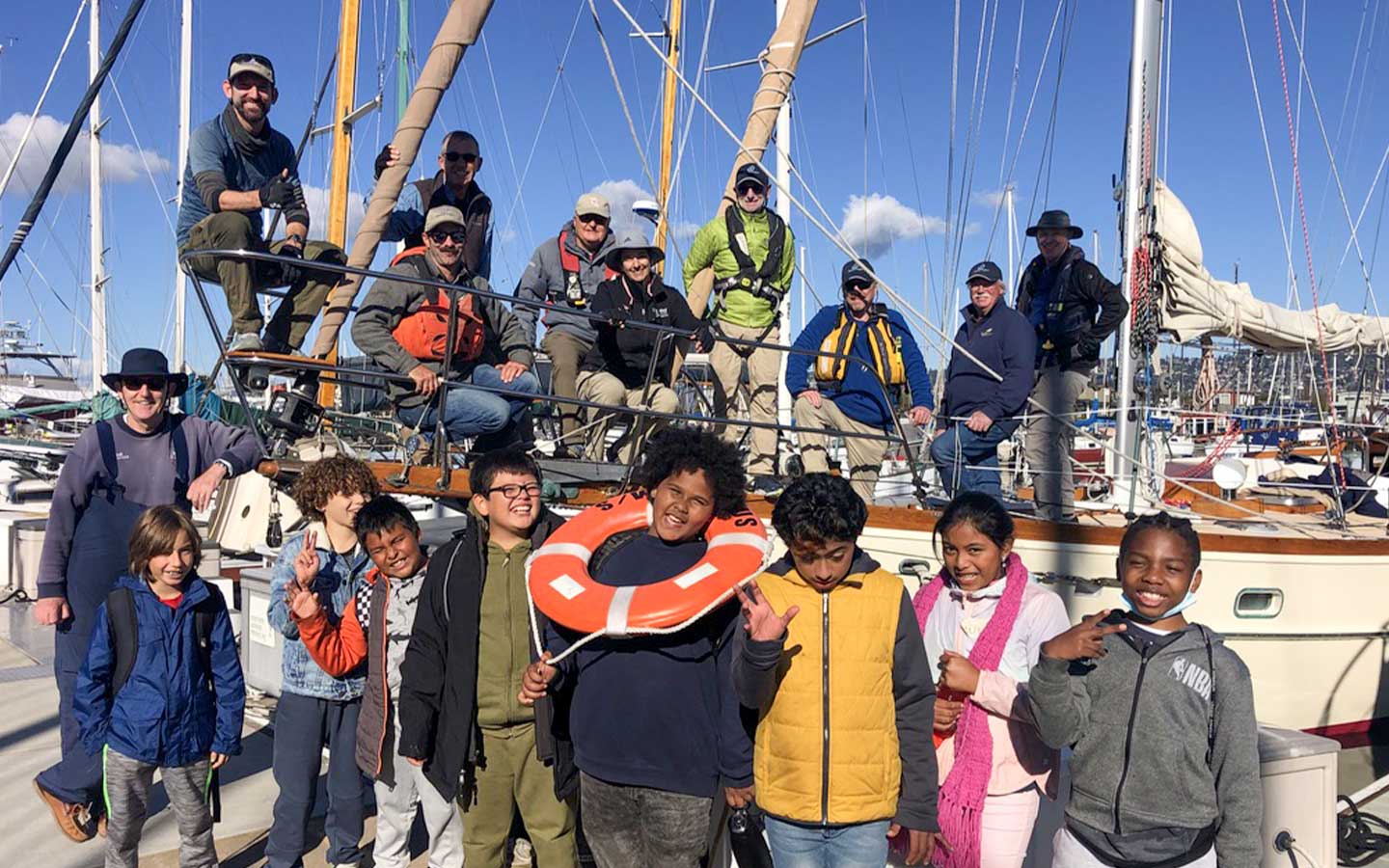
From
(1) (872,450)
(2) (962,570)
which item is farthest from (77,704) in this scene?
(1) (872,450)

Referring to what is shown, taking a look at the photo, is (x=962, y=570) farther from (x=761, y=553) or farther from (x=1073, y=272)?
(x=1073, y=272)

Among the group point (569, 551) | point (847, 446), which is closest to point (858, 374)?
point (847, 446)

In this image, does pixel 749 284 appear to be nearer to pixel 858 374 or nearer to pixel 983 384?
pixel 858 374

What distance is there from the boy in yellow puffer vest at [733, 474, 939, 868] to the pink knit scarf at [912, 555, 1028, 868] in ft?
0.71

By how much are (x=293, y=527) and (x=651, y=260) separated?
241 cm

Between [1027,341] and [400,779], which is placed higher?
[1027,341]

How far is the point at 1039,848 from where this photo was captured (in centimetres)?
299

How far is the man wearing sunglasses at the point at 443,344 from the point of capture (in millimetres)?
5148

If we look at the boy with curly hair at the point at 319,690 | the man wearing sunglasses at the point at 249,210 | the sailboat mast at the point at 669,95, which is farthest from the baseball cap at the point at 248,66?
the sailboat mast at the point at 669,95

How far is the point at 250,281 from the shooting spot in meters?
5.22

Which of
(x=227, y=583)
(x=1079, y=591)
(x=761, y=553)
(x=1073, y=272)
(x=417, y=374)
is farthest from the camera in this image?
(x=227, y=583)

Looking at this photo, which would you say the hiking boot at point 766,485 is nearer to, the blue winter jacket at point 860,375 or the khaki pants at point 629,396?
the blue winter jacket at point 860,375

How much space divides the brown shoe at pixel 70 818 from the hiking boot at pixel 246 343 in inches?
80.7

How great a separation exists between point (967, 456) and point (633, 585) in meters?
3.81
